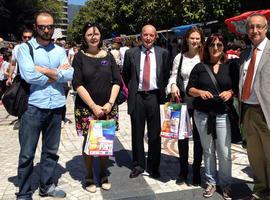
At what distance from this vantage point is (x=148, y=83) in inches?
187

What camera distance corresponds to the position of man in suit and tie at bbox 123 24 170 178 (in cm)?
476

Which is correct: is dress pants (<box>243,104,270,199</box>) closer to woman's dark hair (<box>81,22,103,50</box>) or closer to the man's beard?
woman's dark hair (<box>81,22,103,50</box>)

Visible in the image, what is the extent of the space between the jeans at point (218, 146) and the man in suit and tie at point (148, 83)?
738mm

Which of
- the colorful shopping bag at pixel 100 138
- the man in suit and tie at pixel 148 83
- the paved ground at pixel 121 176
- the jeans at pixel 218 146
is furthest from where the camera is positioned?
the man in suit and tie at pixel 148 83

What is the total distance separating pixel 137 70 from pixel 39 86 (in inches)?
52.6

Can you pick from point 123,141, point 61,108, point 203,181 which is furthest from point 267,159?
point 123,141

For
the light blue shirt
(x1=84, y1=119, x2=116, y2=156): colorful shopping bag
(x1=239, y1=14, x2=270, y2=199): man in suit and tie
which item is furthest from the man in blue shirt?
(x1=239, y1=14, x2=270, y2=199): man in suit and tie

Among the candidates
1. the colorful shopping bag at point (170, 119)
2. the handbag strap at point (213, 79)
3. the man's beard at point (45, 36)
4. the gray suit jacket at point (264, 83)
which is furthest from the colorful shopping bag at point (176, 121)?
the man's beard at point (45, 36)

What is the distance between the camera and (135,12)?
142 feet

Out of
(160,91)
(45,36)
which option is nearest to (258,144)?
(160,91)

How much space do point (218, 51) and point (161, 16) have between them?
22.8 m

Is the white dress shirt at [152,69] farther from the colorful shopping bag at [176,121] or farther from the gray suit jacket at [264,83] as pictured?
the gray suit jacket at [264,83]

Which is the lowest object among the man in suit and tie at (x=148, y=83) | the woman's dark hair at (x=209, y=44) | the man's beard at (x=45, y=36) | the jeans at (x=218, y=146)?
the jeans at (x=218, y=146)

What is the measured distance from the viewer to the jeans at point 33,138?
4035 mm
